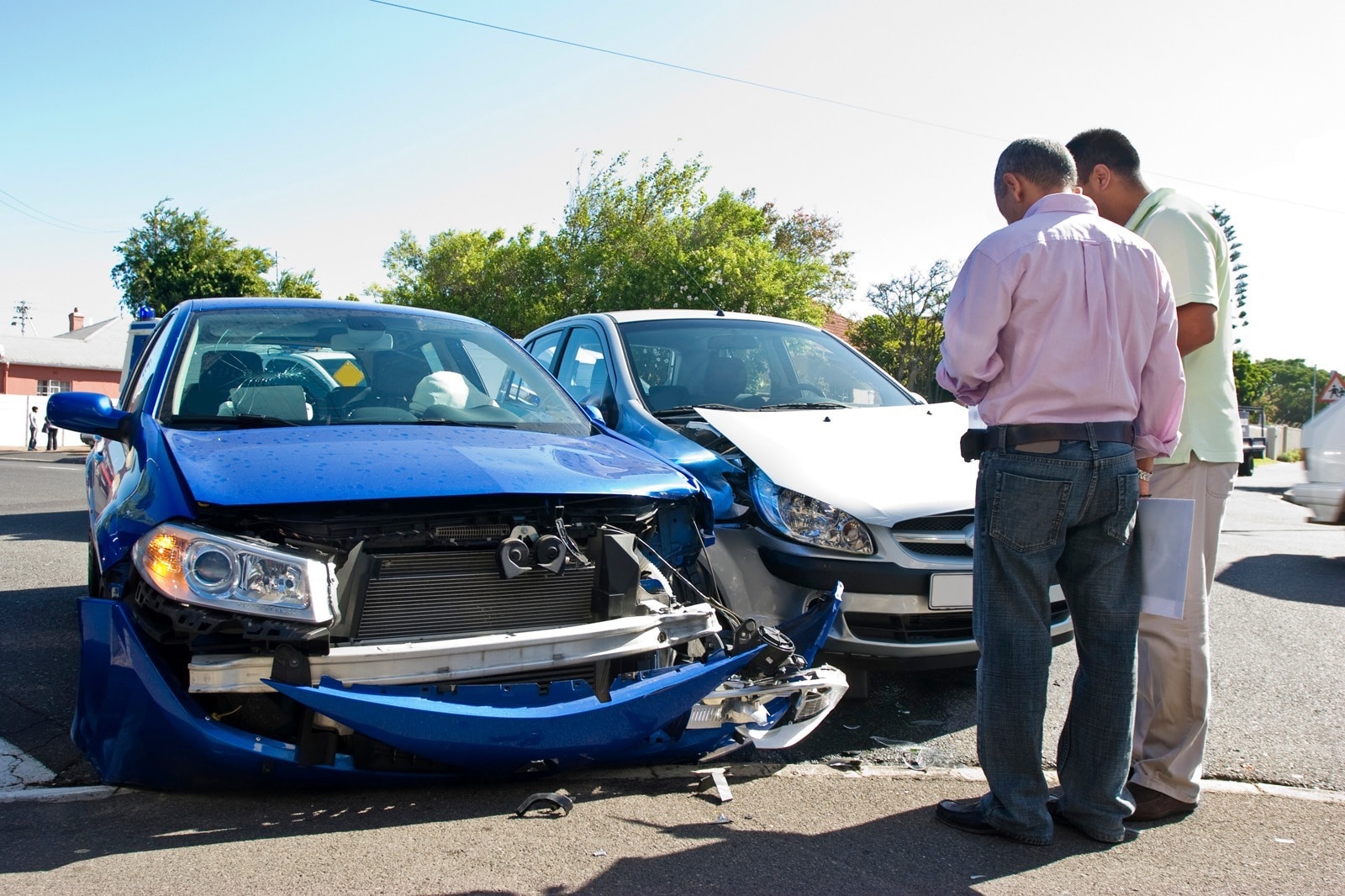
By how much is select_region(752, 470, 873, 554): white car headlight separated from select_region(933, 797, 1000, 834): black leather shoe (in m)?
0.96

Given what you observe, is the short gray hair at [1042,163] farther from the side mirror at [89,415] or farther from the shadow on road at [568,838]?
the side mirror at [89,415]

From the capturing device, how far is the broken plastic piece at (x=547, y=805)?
9.76 ft

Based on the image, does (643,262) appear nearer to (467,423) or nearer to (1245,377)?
(467,423)

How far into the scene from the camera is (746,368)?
546 centimetres

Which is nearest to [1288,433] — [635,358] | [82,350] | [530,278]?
[530,278]

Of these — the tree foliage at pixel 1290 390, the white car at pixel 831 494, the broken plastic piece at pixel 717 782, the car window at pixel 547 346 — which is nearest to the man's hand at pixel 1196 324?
the white car at pixel 831 494

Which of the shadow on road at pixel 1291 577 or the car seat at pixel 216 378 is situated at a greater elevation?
the car seat at pixel 216 378

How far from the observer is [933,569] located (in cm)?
369

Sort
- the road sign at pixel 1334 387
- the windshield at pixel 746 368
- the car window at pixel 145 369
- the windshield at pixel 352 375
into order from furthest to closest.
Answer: the road sign at pixel 1334 387 < the windshield at pixel 746 368 < the car window at pixel 145 369 < the windshield at pixel 352 375

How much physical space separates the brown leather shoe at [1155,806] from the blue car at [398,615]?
97 cm

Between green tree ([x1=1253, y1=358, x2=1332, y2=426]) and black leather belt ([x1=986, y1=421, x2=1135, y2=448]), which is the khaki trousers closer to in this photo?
black leather belt ([x1=986, y1=421, x2=1135, y2=448])

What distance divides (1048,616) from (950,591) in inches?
32.9

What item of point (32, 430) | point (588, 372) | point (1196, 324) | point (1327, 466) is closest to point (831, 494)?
point (1196, 324)

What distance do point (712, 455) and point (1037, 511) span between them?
5.69 feet
